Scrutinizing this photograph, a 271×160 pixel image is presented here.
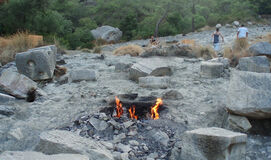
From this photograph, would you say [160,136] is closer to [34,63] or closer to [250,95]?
[250,95]

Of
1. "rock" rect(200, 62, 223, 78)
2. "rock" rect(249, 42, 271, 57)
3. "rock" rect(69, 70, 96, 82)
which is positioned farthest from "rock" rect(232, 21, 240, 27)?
"rock" rect(69, 70, 96, 82)

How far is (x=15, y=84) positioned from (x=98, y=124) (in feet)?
7.20

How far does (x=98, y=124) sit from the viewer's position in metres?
3.63

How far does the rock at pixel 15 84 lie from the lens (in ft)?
15.7

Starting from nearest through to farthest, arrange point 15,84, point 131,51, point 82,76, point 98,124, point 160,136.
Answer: point 160,136 → point 98,124 → point 15,84 → point 82,76 → point 131,51

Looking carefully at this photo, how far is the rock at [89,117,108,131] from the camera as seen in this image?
11.7ft

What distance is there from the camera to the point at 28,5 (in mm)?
13758

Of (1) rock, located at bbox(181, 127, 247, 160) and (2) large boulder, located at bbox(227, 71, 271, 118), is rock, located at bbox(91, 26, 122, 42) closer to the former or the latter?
(2) large boulder, located at bbox(227, 71, 271, 118)

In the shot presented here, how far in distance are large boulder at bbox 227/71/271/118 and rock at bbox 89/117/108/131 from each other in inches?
66.1

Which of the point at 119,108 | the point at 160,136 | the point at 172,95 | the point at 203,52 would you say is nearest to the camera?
the point at 160,136

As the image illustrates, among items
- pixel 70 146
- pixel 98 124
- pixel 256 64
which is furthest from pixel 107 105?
pixel 256 64

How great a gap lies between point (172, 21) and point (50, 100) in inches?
960

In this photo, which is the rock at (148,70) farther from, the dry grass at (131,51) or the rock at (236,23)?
the rock at (236,23)

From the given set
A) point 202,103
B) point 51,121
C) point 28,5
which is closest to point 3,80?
point 51,121
